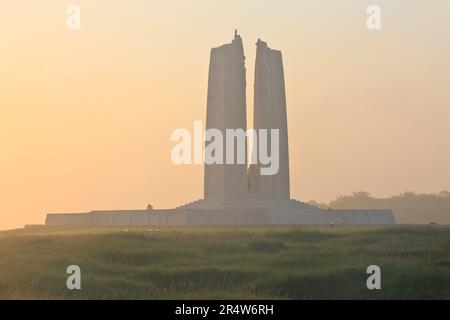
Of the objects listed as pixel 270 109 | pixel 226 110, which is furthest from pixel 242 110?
pixel 270 109

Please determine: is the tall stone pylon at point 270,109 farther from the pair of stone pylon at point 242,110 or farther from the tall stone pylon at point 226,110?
the tall stone pylon at point 226,110

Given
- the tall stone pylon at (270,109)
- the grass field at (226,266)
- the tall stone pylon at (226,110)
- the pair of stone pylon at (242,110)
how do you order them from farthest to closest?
the tall stone pylon at (270,109)
the pair of stone pylon at (242,110)
the tall stone pylon at (226,110)
the grass field at (226,266)

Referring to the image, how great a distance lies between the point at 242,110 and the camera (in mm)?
72812

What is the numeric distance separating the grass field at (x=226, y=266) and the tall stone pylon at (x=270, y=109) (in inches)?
1327

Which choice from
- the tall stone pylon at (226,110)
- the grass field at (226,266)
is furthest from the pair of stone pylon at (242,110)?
the grass field at (226,266)

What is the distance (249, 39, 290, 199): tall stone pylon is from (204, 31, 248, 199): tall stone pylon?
2906 mm

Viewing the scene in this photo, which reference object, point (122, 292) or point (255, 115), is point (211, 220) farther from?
point (122, 292)

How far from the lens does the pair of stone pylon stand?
237 feet

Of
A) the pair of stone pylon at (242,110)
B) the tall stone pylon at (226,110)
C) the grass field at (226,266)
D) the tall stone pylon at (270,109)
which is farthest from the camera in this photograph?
the tall stone pylon at (270,109)

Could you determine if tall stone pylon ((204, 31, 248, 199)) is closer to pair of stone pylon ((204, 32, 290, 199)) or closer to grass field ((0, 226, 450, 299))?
pair of stone pylon ((204, 32, 290, 199))

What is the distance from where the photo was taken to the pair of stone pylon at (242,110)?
237ft

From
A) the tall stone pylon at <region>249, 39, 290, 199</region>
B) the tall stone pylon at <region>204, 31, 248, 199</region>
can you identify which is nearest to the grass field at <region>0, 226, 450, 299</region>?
the tall stone pylon at <region>204, 31, 248, 199</region>

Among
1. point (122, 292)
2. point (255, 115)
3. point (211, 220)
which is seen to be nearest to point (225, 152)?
point (255, 115)
